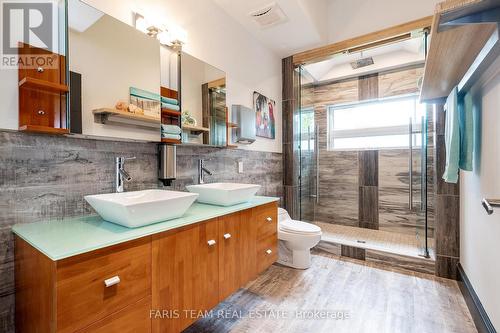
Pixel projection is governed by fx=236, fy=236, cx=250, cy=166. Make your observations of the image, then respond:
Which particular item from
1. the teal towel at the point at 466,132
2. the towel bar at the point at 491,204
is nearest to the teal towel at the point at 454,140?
the teal towel at the point at 466,132

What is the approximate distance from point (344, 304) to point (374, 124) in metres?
2.56

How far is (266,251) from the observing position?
1.80 metres

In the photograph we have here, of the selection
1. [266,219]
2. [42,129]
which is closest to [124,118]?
[42,129]

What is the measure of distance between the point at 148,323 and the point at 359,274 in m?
1.99

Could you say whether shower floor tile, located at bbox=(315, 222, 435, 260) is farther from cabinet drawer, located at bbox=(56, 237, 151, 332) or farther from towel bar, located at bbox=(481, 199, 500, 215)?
cabinet drawer, located at bbox=(56, 237, 151, 332)

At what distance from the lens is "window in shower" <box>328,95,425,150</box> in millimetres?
3154

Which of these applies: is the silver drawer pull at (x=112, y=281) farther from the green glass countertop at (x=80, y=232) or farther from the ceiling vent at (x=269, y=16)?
the ceiling vent at (x=269, y=16)

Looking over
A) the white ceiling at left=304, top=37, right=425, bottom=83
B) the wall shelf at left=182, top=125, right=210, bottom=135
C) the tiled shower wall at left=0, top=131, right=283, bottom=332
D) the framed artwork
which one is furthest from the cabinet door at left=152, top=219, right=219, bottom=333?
the white ceiling at left=304, top=37, right=425, bottom=83

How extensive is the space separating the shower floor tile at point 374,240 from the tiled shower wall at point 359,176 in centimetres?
15

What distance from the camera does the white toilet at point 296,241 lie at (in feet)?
7.29

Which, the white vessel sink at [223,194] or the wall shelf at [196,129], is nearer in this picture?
the white vessel sink at [223,194]

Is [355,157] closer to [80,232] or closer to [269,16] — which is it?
[269,16]

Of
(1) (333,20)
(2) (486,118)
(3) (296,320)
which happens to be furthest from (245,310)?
(1) (333,20)

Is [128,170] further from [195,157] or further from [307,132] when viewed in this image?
[307,132]
